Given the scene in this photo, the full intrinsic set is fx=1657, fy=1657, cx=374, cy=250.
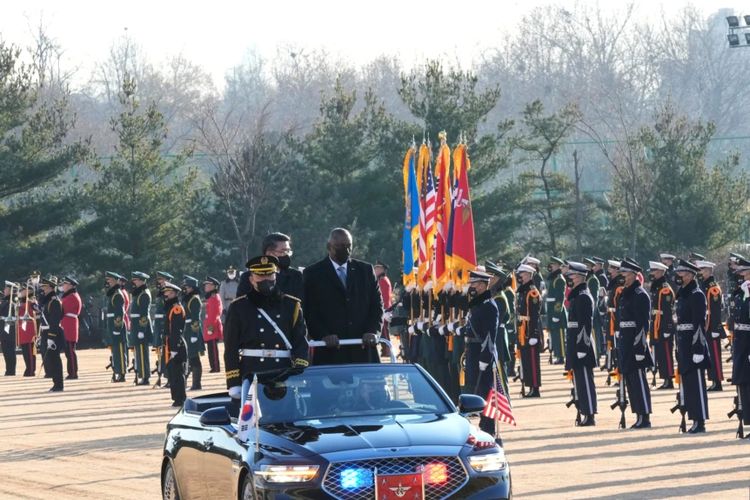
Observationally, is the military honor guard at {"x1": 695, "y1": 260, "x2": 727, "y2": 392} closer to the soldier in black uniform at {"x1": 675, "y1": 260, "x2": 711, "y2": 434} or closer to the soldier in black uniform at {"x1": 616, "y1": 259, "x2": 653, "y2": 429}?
the soldier in black uniform at {"x1": 616, "y1": 259, "x2": 653, "y2": 429}

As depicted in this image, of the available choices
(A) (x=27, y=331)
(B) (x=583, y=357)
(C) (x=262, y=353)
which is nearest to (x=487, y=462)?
(C) (x=262, y=353)

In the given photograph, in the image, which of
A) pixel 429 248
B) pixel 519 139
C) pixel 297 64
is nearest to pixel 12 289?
pixel 429 248

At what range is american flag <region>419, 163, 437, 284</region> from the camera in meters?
25.1

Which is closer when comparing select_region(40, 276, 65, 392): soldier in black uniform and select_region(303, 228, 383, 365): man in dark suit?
select_region(303, 228, 383, 365): man in dark suit

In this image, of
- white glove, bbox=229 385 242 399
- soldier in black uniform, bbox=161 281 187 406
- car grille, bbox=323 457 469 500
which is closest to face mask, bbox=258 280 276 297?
white glove, bbox=229 385 242 399

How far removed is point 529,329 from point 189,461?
13.3 meters

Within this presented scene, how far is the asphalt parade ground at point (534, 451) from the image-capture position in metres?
13.4

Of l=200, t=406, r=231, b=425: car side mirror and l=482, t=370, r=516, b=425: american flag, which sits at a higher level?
l=200, t=406, r=231, b=425: car side mirror

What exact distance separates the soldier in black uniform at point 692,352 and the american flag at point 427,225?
7412mm

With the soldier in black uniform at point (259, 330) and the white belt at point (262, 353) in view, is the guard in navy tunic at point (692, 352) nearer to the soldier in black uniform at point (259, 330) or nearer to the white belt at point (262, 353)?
the soldier in black uniform at point (259, 330)

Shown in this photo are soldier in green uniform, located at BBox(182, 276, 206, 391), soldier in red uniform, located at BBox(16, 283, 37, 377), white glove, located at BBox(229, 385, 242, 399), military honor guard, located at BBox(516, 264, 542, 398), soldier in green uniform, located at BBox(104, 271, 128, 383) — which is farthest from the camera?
soldier in red uniform, located at BBox(16, 283, 37, 377)

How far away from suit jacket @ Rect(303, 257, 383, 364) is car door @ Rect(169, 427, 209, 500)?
2.11 meters

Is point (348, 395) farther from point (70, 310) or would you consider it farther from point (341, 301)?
point (70, 310)

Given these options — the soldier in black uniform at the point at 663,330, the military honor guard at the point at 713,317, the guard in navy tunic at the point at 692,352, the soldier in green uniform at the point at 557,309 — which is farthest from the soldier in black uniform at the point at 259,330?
the soldier in green uniform at the point at 557,309
